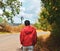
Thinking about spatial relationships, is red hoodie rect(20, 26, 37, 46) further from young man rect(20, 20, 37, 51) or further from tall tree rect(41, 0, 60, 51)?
tall tree rect(41, 0, 60, 51)

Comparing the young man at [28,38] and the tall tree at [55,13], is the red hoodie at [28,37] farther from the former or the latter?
the tall tree at [55,13]

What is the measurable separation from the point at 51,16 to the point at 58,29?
1.14 m

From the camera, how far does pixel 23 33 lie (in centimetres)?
1159

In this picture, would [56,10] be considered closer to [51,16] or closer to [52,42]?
[51,16]

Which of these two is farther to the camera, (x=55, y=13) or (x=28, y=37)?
(x=55, y=13)

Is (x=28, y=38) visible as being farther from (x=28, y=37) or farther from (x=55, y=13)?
(x=55, y=13)

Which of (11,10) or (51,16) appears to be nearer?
(51,16)

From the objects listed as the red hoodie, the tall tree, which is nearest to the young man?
A: the red hoodie

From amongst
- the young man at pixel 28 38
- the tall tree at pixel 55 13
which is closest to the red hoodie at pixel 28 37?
the young man at pixel 28 38

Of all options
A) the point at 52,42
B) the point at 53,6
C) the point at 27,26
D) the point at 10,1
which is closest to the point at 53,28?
the point at 52,42

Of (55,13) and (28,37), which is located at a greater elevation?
(55,13)

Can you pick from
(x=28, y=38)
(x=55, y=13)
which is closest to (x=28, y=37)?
(x=28, y=38)

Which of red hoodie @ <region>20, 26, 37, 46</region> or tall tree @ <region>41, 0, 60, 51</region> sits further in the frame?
tall tree @ <region>41, 0, 60, 51</region>

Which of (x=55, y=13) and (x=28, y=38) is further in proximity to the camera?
(x=55, y=13)
